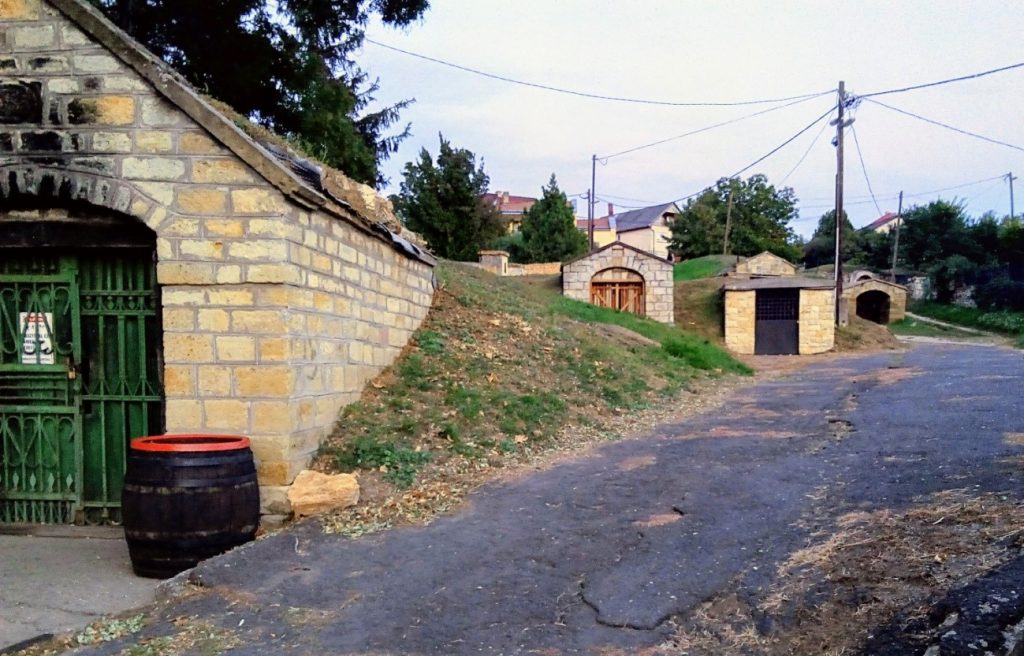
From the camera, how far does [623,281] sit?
24.8m

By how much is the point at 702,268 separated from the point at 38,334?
30283mm

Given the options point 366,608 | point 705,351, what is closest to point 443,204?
point 705,351

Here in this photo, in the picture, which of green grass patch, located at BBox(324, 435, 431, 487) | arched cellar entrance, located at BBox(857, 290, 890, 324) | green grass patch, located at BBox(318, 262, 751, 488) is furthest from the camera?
arched cellar entrance, located at BBox(857, 290, 890, 324)

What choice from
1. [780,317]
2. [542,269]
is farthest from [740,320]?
[542,269]

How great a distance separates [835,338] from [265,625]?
23.9m

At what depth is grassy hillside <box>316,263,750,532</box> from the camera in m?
6.45

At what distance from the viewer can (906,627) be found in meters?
3.07

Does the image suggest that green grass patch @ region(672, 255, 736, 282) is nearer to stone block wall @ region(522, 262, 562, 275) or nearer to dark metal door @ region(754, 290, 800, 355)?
stone block wall @ region(522, 262, 562, 275)

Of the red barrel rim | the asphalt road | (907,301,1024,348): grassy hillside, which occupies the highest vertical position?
(907,301,1024,348): grassy hillside

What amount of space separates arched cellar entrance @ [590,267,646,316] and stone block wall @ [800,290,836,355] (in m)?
4.98

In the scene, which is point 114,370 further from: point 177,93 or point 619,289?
point 619,289

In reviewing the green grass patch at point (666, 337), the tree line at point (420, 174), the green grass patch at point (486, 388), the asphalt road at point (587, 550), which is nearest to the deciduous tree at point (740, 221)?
the tree line at point (420, 174)

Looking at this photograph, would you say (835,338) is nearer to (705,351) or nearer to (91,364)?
(705,351)

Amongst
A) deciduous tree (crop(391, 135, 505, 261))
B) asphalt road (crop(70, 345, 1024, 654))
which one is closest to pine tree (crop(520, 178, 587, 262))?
deciduous tree (crop(391, 135, 505, 261))
